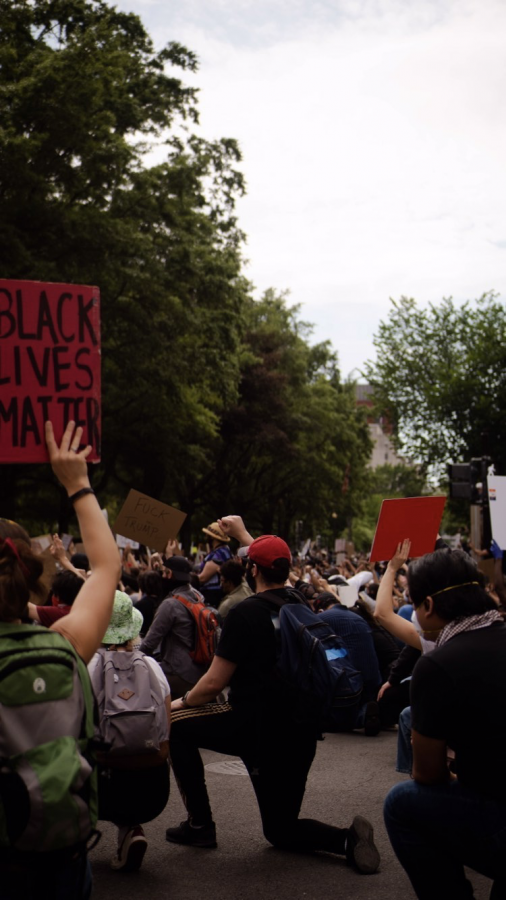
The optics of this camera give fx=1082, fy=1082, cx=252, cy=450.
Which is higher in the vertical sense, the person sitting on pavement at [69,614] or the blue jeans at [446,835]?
the person sitting on pavement at [69,614]

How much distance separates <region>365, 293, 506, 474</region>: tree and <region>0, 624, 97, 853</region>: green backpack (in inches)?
1443

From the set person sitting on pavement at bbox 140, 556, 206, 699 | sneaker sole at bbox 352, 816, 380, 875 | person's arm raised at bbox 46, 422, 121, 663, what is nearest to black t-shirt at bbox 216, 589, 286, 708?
sneaker sole at bbox 352, 816, 380, 875

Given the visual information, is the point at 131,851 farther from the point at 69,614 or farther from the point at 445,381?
the point at 445,381

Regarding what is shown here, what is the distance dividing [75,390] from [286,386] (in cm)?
4177

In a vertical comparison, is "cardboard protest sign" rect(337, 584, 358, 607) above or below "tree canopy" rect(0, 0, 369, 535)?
below

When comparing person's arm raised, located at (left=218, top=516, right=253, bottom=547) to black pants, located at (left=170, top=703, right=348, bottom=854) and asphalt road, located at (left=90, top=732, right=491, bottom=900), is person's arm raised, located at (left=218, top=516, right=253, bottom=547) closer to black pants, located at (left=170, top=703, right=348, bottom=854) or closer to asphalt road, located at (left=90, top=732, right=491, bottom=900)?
black pants, located at (left=170, top=703, right=348, bottom=854)

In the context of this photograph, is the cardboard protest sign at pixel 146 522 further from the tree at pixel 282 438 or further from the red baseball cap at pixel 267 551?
the tree at pixel 282 438

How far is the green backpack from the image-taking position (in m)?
2.72

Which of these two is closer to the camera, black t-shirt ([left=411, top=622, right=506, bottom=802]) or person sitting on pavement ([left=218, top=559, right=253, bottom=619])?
black t-shirt ([left=411, top=622, right=506, bottom=802])

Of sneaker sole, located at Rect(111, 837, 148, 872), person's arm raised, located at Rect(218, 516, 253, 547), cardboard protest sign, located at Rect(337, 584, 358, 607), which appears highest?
person's arm raised, located at Rect(218, 516, 253, 547)

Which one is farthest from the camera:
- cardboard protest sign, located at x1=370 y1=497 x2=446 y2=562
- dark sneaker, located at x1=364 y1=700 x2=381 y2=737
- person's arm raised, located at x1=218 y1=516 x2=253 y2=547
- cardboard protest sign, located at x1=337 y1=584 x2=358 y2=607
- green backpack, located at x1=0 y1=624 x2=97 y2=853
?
cardboard protest sign, located at x1=337 y1=584 x2=358 y2=607

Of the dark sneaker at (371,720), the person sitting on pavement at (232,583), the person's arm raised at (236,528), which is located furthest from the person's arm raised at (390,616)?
the dark sneaker at (371,720)

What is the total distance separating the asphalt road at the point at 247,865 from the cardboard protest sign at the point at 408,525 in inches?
63.4

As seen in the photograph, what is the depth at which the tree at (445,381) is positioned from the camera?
4022 centimetres
